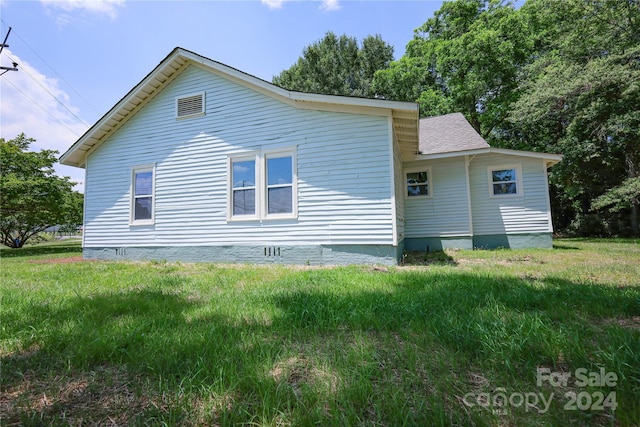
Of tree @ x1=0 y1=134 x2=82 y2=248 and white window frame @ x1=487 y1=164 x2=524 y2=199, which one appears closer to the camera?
white window frame @ x1=487 y1=164 x2=524 y2=199

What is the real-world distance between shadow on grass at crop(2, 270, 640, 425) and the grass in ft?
0.03

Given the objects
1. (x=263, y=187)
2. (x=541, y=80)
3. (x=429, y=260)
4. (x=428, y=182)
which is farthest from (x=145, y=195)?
(x=541, y=80)

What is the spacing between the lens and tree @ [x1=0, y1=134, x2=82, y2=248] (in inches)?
511

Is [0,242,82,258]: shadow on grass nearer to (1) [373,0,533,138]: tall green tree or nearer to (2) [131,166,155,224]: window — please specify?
(2) [131,166,155,224]: window

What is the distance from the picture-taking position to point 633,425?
46.9 inches

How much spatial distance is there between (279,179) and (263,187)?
1.58 feet

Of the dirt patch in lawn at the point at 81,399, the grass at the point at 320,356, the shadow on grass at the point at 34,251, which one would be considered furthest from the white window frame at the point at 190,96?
the shadow on grass at the point at 34,251

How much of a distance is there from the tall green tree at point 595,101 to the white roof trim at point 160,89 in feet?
33.8

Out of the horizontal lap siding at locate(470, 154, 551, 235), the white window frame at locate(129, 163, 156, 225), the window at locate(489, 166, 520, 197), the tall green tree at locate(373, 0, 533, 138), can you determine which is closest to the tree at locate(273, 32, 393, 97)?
the tall green tree at locate(373, 0, 533, 138)

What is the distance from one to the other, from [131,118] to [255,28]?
5153mm

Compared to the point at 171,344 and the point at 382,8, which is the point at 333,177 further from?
the point at 382,8

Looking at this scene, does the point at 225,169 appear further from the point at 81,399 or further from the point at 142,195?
the point at 81,399

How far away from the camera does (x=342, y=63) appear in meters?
24.8

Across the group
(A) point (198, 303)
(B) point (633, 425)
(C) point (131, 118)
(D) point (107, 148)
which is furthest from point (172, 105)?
(B) point (633, 425)
